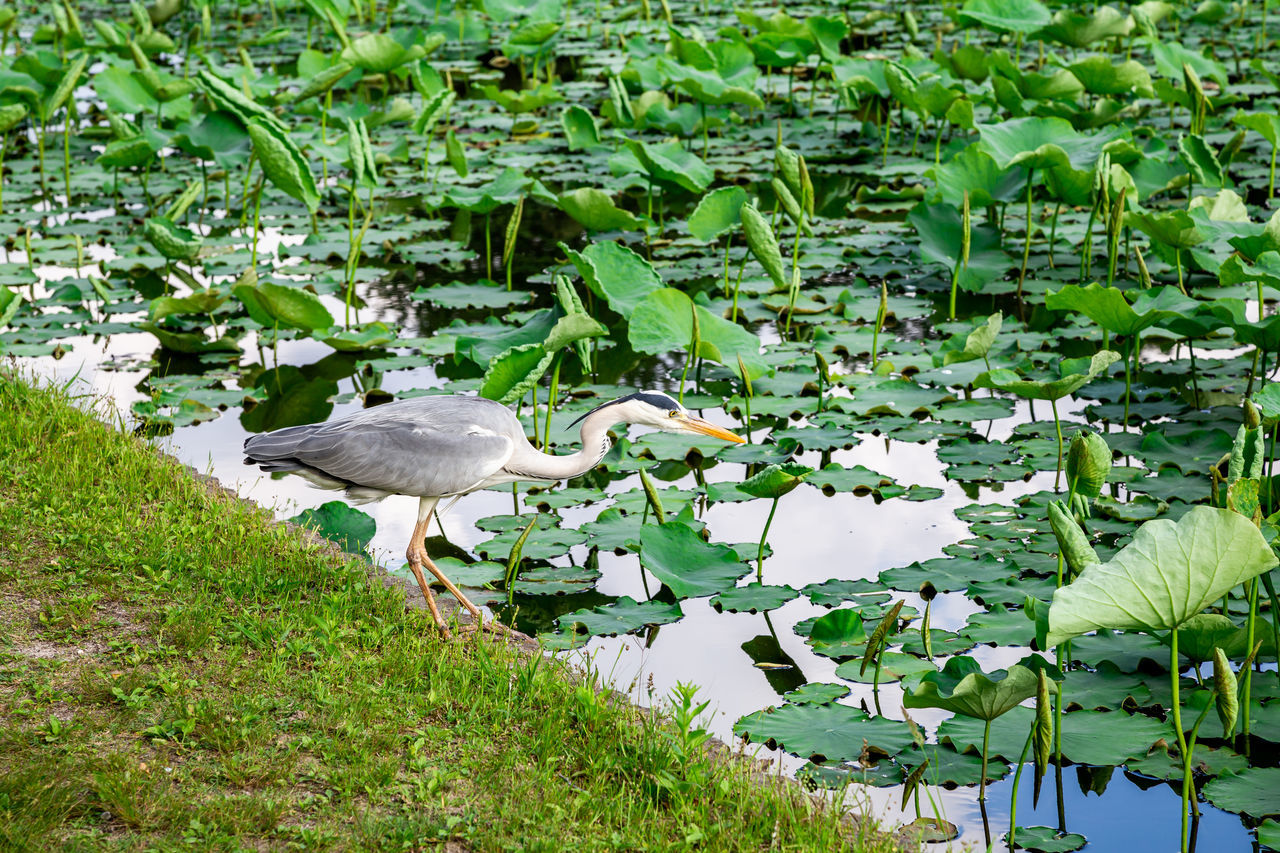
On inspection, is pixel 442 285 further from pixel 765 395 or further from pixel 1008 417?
pixel 1008 417

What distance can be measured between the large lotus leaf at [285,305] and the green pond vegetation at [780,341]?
19 millimetres

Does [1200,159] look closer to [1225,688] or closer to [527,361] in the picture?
[527,361]

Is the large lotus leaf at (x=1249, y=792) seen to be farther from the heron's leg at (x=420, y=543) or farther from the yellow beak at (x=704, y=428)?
the heron's leg at (x=420, y=543)

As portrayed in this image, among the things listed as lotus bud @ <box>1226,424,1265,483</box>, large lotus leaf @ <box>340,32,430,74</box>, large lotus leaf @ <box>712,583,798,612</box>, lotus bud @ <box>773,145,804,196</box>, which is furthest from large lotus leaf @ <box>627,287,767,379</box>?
large lotus leaf @ <box>340,32,430,74</box>

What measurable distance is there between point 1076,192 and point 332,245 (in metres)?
4.03

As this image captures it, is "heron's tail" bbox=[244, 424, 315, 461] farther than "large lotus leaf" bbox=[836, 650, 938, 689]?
Yes

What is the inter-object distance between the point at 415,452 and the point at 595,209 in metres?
2.85

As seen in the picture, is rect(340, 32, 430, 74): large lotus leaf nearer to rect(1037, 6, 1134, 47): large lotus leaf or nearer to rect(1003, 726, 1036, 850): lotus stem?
rect(1037, 6, 1134, 47): large lotus leaf

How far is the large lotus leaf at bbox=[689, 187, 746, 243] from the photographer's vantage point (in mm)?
5875

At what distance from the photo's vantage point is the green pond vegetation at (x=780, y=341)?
115 inches

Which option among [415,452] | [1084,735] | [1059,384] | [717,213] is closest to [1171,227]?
[1059,384]

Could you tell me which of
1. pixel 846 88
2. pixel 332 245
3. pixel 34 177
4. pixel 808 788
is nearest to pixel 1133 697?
pixel 808 788

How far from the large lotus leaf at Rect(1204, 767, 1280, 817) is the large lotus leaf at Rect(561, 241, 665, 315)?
3102 mm

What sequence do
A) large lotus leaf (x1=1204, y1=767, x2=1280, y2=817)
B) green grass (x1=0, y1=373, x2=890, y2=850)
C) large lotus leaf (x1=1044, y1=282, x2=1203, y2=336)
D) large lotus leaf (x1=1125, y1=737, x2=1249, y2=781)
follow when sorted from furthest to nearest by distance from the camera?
large lotus leaf (x1=1044, y1=282, x2=1203, y2=336) < large lotus leaf (x1=1125, y1=737, x2=1249, y2=781) < large lotus leaf (x1=1204, y1=767, x2=1280, y2=817) < green grass (x1=0, y1=373, x2=890, y2=850)
